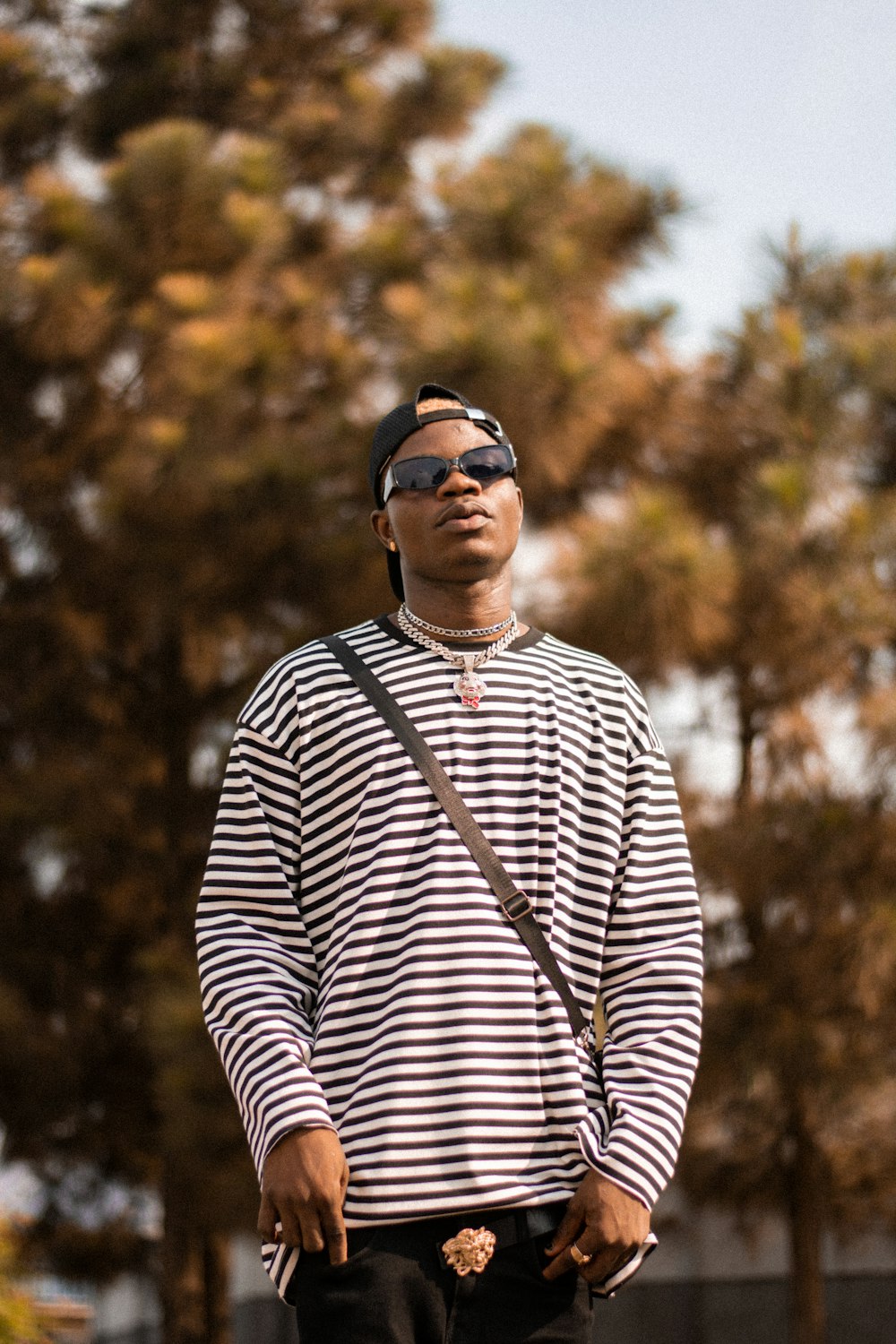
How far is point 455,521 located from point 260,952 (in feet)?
1.72

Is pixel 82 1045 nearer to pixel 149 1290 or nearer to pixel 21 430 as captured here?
pixel 21 430

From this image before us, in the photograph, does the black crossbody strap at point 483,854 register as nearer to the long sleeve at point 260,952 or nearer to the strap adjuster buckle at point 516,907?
the strap adjuster buckle at point 516,907

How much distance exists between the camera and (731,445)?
902 cm

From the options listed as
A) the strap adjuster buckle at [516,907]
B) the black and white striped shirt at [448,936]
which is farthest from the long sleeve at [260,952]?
the strap adjuster buckle at [516,907]

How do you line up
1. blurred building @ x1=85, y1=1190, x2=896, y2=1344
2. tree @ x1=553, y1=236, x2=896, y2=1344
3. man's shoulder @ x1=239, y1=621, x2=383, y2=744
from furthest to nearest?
blurred building @ x1=85, y1=1190, x2=896, y2=1344
tree @ x1=553, y1=236, x2=896, y2=1344
man's shoulder @ x1=239, y1=621, x2=383, y2=744

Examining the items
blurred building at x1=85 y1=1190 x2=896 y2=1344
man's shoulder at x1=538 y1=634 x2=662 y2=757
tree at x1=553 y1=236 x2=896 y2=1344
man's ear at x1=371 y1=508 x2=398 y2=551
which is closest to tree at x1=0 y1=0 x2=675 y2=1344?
tree at x1=553 y1=236 x2=896 y2=1344

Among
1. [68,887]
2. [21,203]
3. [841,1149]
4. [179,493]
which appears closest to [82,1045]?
[68,887]

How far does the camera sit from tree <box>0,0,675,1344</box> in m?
8.32

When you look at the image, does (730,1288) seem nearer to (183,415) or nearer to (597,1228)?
(183,415)

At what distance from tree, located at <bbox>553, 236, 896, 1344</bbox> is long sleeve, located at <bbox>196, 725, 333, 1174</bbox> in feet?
17.7

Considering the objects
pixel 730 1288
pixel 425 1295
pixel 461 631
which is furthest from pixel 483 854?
pixel 730 1288

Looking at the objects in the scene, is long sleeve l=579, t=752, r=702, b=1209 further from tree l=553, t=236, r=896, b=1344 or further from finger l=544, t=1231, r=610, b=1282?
tree l=553, t=236, r=896, b=1344

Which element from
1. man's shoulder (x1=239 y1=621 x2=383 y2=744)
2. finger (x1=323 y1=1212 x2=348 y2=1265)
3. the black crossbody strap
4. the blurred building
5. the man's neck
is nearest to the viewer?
finger (x1=323 y1=1212 x2=348 y2=1265)

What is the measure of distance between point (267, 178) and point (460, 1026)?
8062 millimetres
